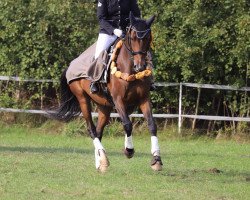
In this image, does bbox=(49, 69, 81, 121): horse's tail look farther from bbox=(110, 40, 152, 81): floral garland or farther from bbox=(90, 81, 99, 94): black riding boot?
bbox=(110, 40, 152, 81): floral garland

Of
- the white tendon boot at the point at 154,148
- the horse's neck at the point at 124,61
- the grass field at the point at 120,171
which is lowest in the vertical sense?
the grass field at the point at 120,171

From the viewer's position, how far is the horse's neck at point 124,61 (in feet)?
39.6

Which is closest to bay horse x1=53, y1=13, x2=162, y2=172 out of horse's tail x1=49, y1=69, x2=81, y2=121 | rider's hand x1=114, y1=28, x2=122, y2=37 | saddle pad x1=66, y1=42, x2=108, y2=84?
rider's hand x1=114, y1=28, x2=122, y2=37

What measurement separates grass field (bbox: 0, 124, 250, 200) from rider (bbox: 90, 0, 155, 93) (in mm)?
1759

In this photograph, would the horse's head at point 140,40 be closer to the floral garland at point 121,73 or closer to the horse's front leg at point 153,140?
the floral garland at point 121,73

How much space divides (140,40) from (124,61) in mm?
676

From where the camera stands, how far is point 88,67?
13406 millimetres

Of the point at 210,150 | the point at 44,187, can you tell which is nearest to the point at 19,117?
the point at 210,150

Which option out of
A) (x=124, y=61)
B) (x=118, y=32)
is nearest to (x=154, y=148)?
(x=124, y=61)

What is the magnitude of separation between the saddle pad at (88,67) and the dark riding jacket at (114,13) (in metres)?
0.53

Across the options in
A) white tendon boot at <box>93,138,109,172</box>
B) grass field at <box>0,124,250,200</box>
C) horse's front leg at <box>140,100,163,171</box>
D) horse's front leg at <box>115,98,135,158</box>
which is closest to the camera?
grass field at <box>0,124,250,200</box>

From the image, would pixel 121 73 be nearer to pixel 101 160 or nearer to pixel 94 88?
pixel 94 88

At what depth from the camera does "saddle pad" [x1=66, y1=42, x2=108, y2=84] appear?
508 inches

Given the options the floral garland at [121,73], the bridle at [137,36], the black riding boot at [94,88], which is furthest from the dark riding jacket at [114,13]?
the bridle at [137,36]
